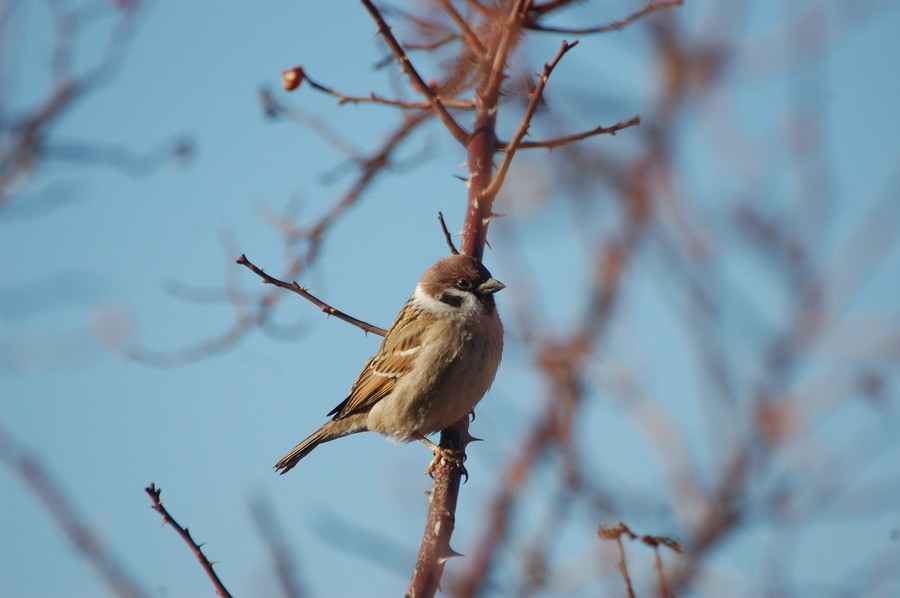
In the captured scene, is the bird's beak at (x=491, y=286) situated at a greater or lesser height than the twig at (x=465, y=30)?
lesser

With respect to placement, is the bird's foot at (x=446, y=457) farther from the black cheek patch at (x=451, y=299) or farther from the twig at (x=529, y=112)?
the twig at (x=529, y=112)

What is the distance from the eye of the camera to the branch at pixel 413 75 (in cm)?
318

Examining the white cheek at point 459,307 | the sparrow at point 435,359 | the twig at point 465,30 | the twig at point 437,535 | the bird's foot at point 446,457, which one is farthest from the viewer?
the white cheek at point 459,307

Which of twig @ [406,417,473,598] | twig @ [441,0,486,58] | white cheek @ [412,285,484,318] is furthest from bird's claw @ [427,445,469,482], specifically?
twig @ [441,0,486,58]

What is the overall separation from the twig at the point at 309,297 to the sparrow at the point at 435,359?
0.64m

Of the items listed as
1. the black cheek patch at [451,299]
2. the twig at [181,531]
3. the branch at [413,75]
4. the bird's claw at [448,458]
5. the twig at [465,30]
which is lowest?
the twig at [181,531]

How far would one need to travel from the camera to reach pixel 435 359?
4418mm

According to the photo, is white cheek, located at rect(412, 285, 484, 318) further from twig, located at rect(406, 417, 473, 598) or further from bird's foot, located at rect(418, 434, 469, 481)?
twig, located at rect(406, 417, 473, 598)

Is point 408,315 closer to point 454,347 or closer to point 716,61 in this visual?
point 454,347

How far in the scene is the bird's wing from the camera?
463 centimetres

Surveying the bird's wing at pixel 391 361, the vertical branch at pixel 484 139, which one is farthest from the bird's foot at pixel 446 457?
the vertical branch at pixel 484 139

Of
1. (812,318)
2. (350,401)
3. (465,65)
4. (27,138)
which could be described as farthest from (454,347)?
(27,138)

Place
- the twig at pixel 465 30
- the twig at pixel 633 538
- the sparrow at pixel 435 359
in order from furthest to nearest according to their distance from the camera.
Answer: the sparrow at pixel 435 359
the twig at pixel 465 30
the twig at pixel 633 538

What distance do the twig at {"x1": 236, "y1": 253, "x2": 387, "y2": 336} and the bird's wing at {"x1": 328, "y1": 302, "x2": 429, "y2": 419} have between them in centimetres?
89
